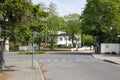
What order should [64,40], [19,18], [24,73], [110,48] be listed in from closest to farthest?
[19,18] → [24,73] → [110,48] → [64,40]

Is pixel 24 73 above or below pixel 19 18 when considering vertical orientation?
below

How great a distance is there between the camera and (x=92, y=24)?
74.8 m

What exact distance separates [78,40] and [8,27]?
113917 mm

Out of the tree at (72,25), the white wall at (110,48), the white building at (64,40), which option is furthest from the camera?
the white building at (64,40)

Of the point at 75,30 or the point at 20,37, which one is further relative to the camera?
the point at 75,30

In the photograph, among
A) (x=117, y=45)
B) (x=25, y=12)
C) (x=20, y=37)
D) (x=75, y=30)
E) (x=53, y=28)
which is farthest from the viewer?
(x=75, y=30)

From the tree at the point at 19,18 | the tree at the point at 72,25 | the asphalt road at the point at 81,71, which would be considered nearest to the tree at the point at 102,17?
the asphalt road at the point at 81,71

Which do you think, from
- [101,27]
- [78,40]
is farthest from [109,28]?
[78,40]

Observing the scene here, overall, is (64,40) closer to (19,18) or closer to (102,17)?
(102,17)

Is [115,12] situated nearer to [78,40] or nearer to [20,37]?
[20,37]

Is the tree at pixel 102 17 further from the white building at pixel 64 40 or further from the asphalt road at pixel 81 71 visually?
the white building at pixel 64 40

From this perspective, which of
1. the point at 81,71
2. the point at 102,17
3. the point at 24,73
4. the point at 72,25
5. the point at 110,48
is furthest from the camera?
the point at 72,25

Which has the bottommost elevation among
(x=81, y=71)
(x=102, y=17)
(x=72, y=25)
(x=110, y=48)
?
(x=81, y=71)

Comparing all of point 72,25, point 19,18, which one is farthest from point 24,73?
point 72,25
